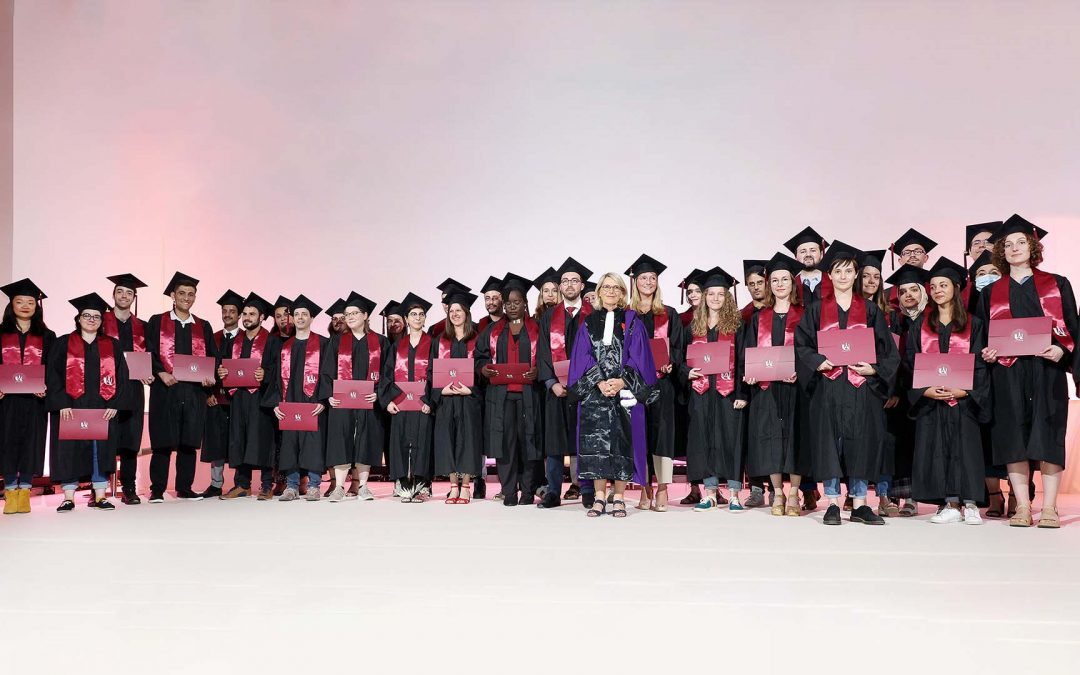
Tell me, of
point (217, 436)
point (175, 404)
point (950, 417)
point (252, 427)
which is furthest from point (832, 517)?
point (175, 404)

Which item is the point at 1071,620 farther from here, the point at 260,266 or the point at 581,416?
the point at 260,266

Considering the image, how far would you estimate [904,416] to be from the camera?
235 inches

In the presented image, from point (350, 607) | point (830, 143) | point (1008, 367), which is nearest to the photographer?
point (350, 607)

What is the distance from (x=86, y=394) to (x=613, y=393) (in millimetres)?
4001

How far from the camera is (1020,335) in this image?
523cm

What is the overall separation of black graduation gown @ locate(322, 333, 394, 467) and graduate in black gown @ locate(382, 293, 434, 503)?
0.09 metres

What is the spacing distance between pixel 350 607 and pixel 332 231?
25.8 ft

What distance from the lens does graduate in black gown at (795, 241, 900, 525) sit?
5.39 m

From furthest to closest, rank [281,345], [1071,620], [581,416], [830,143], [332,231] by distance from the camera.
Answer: [332,231]
[830,143]
[281,345]
[581,416]
[1071,620]

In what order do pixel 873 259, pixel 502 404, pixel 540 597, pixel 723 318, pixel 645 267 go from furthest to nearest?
pixel 502 404 < pixel 645 267 < pixel 723 318 < pixel 873 259 < pixel 540 597

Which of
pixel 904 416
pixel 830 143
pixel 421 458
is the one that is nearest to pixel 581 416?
pixel 421 458

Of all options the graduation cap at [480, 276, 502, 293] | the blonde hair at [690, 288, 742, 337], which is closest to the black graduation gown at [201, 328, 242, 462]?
the graduation cap at [480, 276, 502, 293]

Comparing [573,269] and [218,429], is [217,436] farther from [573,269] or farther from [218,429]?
[573,269]

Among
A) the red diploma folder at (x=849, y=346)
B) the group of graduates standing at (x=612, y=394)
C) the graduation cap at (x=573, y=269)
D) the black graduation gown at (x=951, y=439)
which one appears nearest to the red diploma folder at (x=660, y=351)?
the group of graduates standing at (x=612, y=394)
